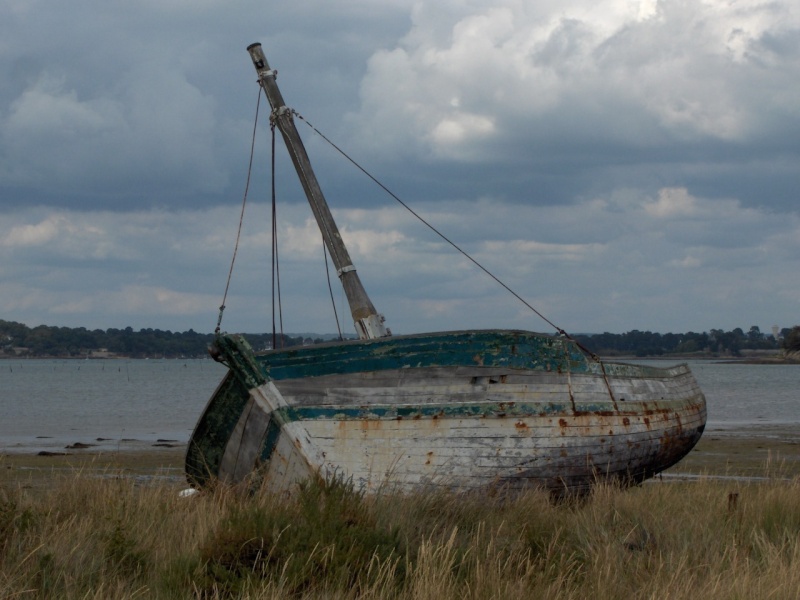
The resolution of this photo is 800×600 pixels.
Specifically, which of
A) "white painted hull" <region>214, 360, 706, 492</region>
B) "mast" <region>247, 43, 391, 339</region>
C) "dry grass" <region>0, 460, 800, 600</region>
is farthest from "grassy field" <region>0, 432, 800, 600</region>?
"mast" <region>247, 43, 391, 339</region>

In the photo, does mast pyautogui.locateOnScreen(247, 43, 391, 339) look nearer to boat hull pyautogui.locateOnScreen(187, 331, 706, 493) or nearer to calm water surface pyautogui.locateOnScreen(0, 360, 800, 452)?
boat hull pyautogui.locateOnScreen(187, 331, 706, 493)

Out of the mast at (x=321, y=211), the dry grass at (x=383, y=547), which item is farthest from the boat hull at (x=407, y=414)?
the mast at (x=321, y=211)

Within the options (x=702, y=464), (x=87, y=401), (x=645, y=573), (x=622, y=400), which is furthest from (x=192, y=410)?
(x=645, y=573)

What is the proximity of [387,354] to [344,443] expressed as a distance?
2.98 feet

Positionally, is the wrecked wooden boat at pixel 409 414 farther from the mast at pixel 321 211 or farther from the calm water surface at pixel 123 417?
the calm water surface at pixel 123 417

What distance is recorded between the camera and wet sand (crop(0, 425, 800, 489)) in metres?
16.1

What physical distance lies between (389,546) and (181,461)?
15.1 meters

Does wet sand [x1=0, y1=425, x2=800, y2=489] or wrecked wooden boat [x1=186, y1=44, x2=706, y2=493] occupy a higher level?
wrecked wooden boat [x1=186, y1=44, x2=706, y2=493]

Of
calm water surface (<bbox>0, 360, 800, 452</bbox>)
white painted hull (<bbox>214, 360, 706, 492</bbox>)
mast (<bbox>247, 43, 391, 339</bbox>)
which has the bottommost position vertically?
calm water surface (<bbox>0, 360, 800, 452</bbox>)

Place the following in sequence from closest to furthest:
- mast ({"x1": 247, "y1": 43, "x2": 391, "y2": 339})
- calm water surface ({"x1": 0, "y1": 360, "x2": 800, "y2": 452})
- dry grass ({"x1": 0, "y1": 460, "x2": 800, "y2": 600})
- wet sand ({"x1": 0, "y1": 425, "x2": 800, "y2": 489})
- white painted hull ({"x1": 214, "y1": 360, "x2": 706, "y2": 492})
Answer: dry grass ({"x1": 0, "y1": 460, "x2": 800, "y2": 600}), white painted hull ({"x1": 214, "y1": 360, "x2": 706, "y2": 492}), mast ({"x1": 247, "y1": 43, "x2": 391, "y2": 339}), wet sand ({"x1": 0, "y1": 425, "x2": 800, "y2": 489}), calm water surface ({"x1": 0, "y1": 360, "x2": 800, "y2": 452})

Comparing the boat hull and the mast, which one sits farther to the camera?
the mast

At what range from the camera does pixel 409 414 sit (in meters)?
9.13

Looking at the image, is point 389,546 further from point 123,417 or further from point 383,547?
point 123,417

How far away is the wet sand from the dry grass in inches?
214
